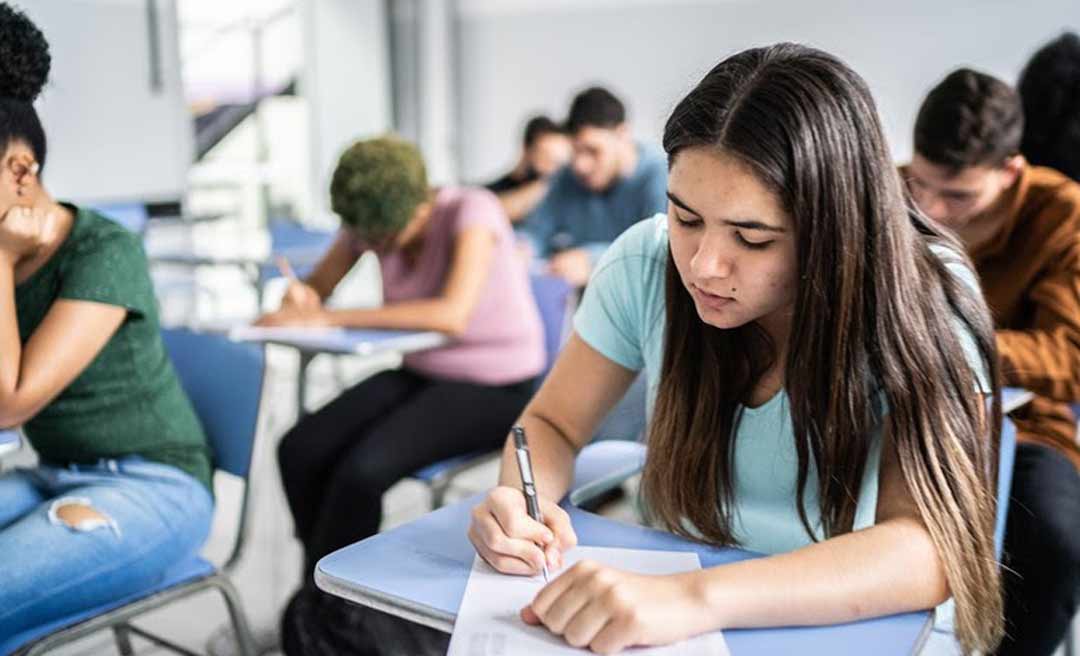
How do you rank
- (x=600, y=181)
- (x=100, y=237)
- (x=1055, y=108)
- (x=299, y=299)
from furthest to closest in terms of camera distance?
(x=600, y=181) < (x=299, y=299) < (x=1055, y=108) < (x=100, y=237)

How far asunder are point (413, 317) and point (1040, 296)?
4.10ft

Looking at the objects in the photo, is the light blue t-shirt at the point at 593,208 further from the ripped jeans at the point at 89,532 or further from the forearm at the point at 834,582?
the forearm at the point at 834,582

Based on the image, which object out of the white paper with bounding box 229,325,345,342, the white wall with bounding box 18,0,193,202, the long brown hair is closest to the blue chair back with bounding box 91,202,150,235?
the white wall with bounding box 18,0,193,202

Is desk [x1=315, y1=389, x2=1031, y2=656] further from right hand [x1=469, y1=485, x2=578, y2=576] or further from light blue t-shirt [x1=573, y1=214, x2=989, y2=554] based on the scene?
light blue t-shirt [x1=573, y1=214, x2=989, y2=554]

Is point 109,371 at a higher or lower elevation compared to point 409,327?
higher

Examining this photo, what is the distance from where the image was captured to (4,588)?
3.92ft

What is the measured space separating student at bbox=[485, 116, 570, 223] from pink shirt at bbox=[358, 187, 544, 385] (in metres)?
2.36

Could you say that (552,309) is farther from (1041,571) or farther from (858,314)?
(858,314)

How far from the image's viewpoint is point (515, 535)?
974mm

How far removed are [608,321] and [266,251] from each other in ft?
9.35

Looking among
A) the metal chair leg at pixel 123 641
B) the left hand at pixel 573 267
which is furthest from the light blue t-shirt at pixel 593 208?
the metal chair leg at pixel 123 641

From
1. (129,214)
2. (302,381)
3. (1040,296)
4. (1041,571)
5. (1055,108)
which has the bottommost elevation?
(302,381)

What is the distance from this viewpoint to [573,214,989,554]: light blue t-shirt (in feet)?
3.65

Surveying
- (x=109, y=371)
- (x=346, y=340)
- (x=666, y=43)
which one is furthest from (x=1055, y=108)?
(x=666, y=43)
